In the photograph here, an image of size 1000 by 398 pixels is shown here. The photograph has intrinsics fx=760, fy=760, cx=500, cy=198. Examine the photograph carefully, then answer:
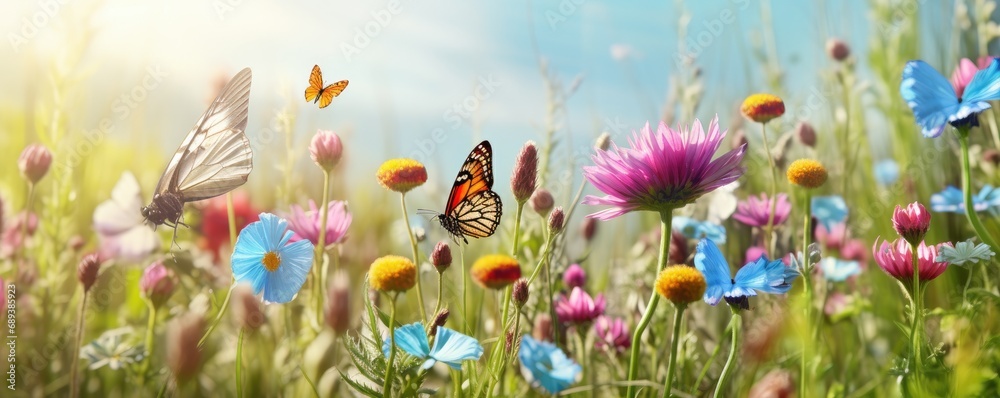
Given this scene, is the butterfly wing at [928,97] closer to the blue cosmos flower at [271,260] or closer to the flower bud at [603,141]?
the flower bud at [603,141]

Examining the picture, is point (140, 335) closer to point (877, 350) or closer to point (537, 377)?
point (537, 377)

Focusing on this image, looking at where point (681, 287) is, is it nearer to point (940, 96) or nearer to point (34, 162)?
point (940, 96)

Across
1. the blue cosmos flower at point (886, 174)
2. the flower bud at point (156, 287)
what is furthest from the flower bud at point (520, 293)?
the blue cosmos flower at point (886, 174)

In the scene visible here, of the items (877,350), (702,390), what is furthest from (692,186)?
(877,350)

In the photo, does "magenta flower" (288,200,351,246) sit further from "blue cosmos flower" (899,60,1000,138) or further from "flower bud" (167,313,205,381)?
"blue cosmos flower" (899,60,1000,138)

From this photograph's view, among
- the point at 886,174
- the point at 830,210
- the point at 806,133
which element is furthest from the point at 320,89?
the point at 886,174

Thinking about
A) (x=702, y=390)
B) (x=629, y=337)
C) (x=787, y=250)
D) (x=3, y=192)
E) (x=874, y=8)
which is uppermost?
(x=874, y=8)

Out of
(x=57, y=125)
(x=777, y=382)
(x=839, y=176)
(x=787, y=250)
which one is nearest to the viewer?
(x=777, y=382)
